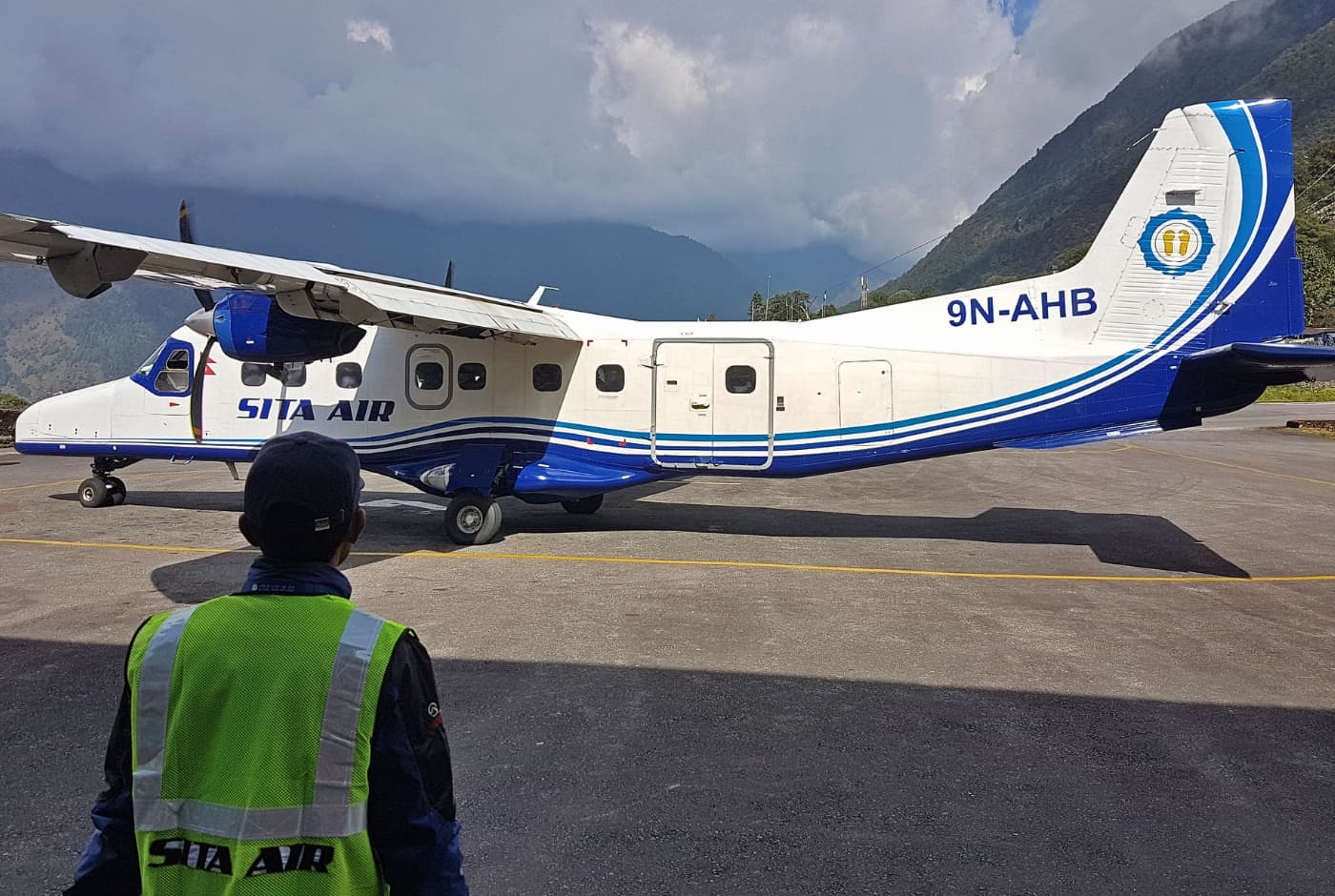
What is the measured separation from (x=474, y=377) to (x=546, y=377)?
1078 millimetres

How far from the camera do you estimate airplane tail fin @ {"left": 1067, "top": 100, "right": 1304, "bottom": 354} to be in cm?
948

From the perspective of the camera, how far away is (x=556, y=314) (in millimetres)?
12266

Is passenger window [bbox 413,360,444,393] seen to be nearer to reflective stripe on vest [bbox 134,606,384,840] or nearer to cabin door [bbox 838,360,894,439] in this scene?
cabin door [bbox 838,360,894,439]

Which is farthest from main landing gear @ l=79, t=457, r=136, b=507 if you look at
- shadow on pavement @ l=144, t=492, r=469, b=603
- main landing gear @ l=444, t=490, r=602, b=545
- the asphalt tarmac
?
main landing gear @ l=444, t=490, r=602, b=545

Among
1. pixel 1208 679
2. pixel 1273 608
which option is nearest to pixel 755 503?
pixel 1273 608

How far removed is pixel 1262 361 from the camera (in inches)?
350

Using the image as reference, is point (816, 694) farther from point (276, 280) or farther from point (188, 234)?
point (188, 234)

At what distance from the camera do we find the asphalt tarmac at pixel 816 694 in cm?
377

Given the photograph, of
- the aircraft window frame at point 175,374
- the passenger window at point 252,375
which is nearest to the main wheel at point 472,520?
the passenger window at point 252,375

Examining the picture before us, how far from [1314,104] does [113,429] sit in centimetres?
22957

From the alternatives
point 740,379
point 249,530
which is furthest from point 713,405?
point 249,530

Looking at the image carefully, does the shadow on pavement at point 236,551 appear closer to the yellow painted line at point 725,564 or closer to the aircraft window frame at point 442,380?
the yellow painted line at point 725,564

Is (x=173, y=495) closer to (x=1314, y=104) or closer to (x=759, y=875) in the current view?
(x=759, y=875)

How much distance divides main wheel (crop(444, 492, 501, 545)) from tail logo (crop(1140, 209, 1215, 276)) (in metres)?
9.05
